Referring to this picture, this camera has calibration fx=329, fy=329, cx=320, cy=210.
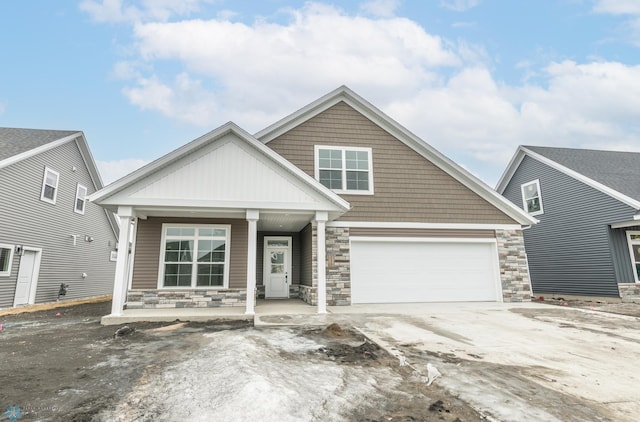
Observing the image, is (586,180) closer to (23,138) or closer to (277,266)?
(277,266)

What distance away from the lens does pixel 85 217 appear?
15539mm

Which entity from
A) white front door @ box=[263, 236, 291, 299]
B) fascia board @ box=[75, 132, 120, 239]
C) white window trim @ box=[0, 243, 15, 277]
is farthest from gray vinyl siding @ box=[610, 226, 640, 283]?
white window trim @ box=[0, 243, 15, 277]

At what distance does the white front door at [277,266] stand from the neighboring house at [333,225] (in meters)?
0.04

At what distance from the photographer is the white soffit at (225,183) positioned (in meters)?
7.99

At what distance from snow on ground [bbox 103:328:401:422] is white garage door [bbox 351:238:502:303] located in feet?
20.6

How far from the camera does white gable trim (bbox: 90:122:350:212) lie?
25.5ft

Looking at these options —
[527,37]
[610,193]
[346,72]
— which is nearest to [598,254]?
[610,193]

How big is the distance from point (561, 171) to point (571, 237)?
280cm

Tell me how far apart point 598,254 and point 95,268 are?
22.5 meters

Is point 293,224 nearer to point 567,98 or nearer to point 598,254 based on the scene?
point 598,254

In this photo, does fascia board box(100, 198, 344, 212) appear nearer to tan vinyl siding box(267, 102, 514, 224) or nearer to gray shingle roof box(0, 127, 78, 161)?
tan vinyl siding box(267, 102, 514, 224)

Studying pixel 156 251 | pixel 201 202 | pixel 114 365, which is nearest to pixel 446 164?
pixel 201 202

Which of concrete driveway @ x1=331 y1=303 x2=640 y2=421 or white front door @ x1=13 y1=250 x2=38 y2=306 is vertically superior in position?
white front door @ x1=13 y1=250 x2=38 y2=306

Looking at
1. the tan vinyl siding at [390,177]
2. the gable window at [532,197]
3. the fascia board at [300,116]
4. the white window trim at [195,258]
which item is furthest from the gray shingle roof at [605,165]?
the white window trim at [195,258]
